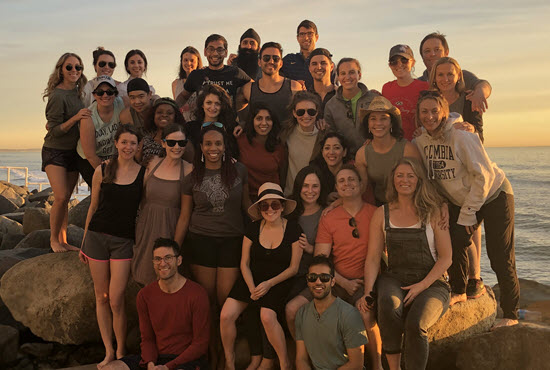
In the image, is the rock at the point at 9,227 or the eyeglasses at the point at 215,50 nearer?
the eyeglasses at the point at 215,50

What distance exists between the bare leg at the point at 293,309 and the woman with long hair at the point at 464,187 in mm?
1883

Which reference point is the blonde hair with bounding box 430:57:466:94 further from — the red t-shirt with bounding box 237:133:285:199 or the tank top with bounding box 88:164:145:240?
the tank top with bounding box 88:164:145:240

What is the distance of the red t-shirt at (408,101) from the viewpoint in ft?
22.6

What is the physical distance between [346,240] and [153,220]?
221 cm

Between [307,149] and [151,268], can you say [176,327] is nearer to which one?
[151,268]

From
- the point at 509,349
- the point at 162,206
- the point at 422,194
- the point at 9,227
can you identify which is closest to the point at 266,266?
the point at 162,206

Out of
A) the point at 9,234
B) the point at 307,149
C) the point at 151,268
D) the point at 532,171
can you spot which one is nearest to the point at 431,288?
the point at 307,149

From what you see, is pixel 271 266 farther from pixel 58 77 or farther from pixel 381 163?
pixel 58 77

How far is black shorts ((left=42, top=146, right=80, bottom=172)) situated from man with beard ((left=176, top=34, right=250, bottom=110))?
6.25 ft

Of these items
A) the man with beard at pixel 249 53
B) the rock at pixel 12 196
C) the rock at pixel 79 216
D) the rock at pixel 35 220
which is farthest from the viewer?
the rock at pixel 12 196

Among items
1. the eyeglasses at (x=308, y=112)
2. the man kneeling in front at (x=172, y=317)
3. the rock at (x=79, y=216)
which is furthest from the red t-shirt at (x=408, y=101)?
the rock at (x=79, y=216)

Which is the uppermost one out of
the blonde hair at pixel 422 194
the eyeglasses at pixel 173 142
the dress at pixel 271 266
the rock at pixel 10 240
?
the eyeglasses at pixel 173 142

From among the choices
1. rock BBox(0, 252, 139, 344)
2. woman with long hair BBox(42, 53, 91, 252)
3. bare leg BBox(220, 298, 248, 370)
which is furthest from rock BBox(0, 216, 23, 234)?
bare leg BBox(220, 298, 248, 370)

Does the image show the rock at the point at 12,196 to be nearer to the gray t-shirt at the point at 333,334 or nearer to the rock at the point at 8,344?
the rock at the point at 8,344
